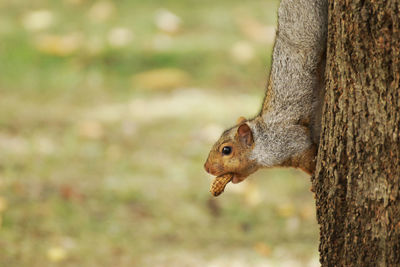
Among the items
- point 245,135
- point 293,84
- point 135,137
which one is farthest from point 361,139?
point 135,137

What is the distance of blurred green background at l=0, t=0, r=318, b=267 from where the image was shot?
4.11m

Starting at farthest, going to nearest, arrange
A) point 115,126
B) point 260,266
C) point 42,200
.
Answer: point 115,126, point 42,200, point 260,266

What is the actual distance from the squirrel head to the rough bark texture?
0.41 meters

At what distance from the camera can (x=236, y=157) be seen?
2729mm

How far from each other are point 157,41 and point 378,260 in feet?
16.5

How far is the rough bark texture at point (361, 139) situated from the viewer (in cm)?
205

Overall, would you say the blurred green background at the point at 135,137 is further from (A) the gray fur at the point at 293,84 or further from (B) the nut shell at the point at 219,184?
(A) the gray fur at the point at 293,84

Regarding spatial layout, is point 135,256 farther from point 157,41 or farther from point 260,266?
point 157,41

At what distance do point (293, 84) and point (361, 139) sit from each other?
0.46 metres

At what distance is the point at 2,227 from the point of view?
4.08 metres

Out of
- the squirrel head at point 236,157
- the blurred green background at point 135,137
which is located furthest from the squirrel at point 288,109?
the blurred green background at point 135,137

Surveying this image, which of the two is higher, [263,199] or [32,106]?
[32,106]

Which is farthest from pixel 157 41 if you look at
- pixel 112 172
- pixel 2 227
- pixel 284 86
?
pixel 284 86

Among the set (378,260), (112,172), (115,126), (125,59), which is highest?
(125,59)
